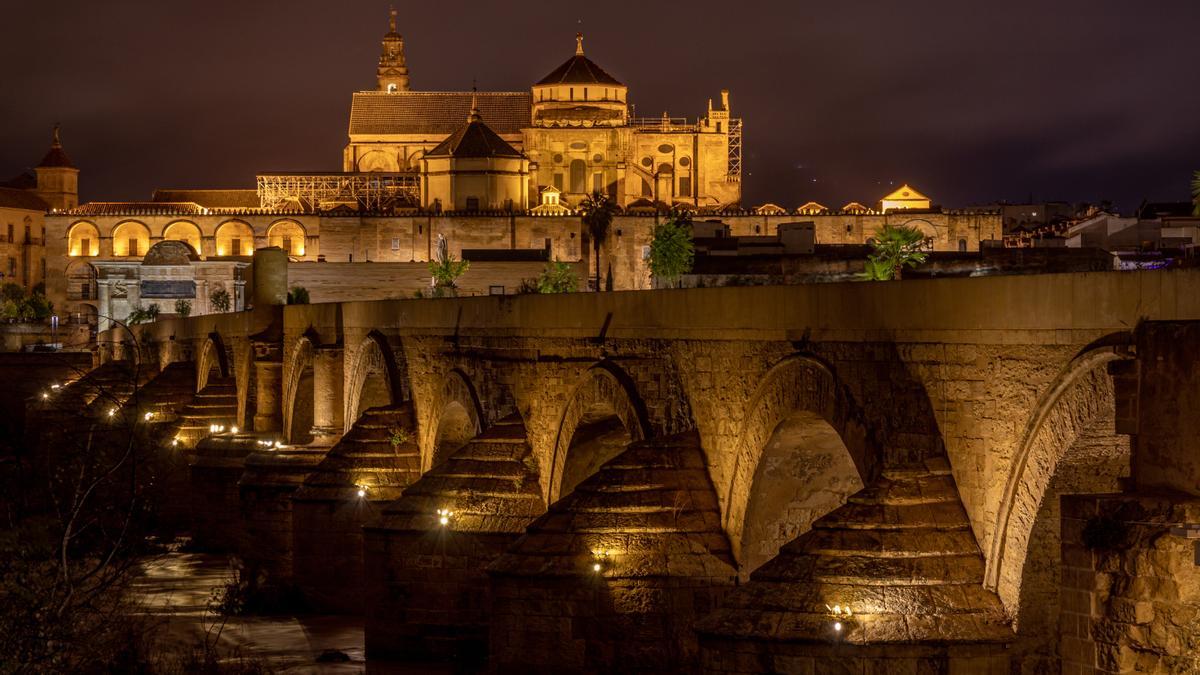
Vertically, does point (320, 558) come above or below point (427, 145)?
below

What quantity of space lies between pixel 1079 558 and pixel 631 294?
28.9ft

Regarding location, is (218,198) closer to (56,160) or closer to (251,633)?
(56,160)

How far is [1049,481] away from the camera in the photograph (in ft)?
31.4

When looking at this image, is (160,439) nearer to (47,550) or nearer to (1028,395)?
(47,550)

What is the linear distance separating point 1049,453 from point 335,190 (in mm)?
98591

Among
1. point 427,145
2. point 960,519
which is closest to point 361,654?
point 960,519

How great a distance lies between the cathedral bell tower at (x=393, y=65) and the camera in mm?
120375

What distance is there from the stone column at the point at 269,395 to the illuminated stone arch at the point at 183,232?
72363 mm

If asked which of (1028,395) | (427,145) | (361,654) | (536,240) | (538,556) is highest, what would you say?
(427,145)

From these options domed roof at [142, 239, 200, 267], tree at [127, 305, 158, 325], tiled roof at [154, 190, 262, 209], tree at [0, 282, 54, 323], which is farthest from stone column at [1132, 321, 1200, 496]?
tiled roof at [154, 190, 262, 209]

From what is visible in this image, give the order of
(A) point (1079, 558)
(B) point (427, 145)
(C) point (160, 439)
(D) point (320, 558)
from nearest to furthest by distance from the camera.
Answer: (A) point (1079, 558) < (D) point (320, 558) < (C) point (160, 439) < (B) point (427, 145)

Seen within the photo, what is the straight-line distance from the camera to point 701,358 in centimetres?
1491

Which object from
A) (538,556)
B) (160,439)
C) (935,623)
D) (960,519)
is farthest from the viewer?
(160,439)

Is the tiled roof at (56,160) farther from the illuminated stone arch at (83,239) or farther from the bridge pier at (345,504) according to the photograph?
the bridge pier at (345,504)
